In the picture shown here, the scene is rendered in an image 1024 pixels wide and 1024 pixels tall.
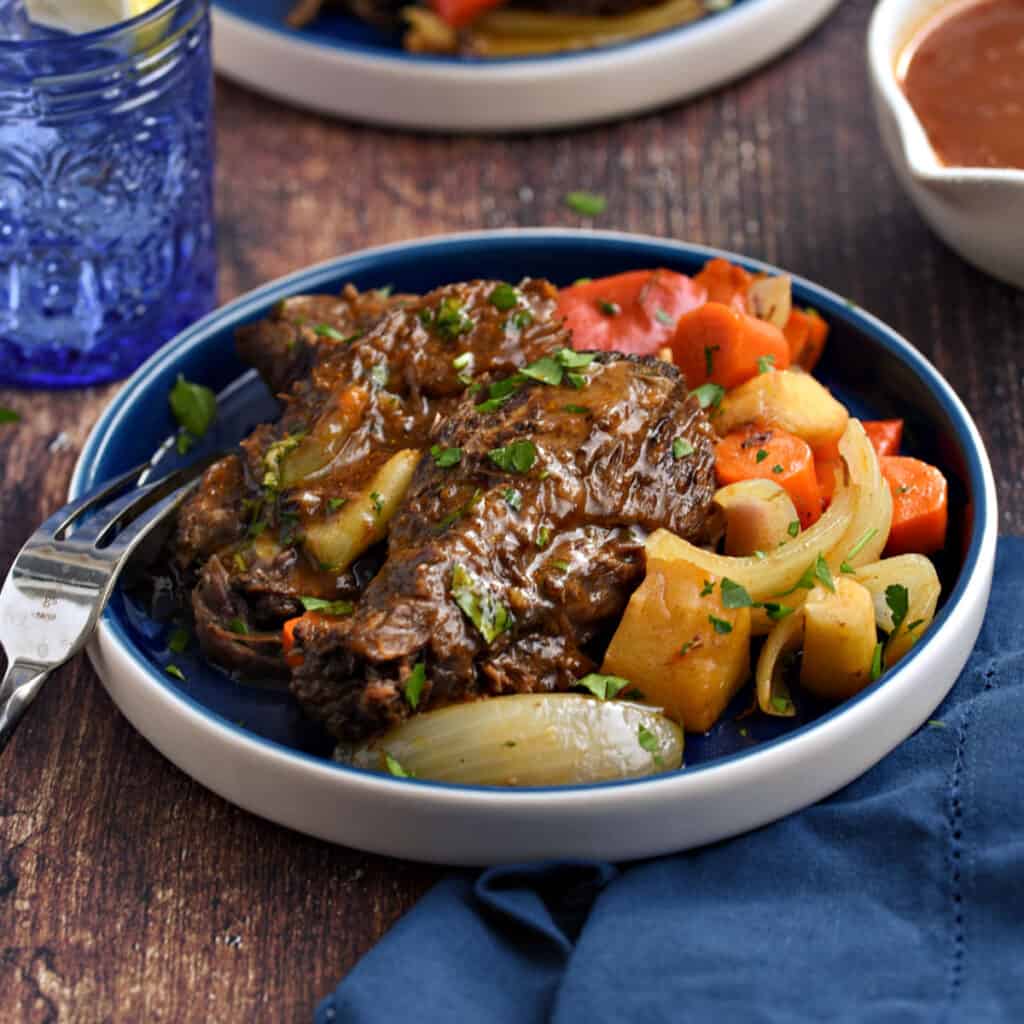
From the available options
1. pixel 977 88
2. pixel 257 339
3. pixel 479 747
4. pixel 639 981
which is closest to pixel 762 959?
pixel 639 981

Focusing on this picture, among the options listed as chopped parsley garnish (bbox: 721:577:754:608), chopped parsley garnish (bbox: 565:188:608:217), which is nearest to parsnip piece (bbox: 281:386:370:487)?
chopped parsley garnish (bbox: 721:577:754:608)

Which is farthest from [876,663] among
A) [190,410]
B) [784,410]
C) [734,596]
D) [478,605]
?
[190,410]

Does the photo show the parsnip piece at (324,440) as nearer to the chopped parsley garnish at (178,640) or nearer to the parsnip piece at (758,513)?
the chopped parsley garnish at (178,640)

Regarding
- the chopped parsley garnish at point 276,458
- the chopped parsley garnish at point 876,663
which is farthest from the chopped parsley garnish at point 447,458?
the chopped parsley garnish at point 876,663

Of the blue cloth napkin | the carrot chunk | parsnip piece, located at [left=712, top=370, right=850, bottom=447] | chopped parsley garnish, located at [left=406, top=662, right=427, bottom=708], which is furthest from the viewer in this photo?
the carrot chunk

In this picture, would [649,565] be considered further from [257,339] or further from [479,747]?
[257,339]

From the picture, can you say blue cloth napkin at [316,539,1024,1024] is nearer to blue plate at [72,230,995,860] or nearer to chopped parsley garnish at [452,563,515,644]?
blue plate at [72,230,995,860]
